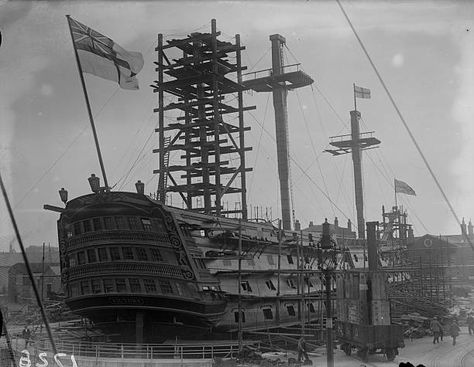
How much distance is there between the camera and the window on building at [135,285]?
62.3 feet

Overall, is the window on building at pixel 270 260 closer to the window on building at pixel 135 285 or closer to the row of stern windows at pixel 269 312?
the row of stern windows at pixel 269 312

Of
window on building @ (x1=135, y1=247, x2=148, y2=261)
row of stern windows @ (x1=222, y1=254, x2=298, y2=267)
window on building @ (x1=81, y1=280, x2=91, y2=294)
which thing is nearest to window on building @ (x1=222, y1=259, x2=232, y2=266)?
row of stern windows @ (x1=222, y1=254, x2=298, y2=267)

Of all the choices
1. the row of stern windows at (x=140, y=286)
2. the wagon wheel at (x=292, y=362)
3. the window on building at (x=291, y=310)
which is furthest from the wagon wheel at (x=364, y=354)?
the window on building at (x=291, y=310)

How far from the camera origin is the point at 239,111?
108 ft

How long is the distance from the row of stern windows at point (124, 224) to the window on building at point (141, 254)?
69cm

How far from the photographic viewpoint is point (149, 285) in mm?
19094

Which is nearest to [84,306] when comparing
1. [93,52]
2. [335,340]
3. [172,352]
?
[172,352]

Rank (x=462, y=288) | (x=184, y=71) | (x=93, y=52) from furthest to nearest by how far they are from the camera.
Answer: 1. (x=462, y=288)
2. (x=184, y=71)
3. (x=93, y=52)

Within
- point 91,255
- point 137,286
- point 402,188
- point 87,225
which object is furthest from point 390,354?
point 402,188

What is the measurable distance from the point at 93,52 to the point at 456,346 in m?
15.5

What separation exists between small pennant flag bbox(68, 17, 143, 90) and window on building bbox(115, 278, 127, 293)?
8106mm

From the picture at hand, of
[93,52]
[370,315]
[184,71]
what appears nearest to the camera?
[93,52]

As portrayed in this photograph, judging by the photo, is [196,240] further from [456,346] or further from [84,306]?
[456,346]

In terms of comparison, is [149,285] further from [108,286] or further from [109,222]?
[109,222]
